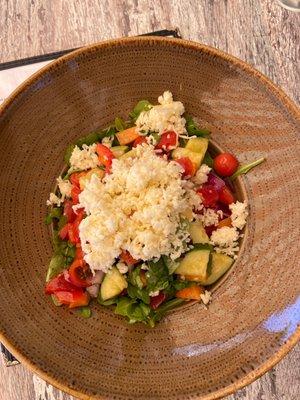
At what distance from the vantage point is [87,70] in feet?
4.94

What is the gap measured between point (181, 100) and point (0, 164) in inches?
22.1

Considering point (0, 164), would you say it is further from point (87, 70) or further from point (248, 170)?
point (248, 170)

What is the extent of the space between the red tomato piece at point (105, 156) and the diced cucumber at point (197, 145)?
22 centimetres

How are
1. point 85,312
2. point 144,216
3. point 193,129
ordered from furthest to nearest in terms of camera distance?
point 193,129 < point 85,312 < point 144,216

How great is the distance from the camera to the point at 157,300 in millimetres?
1447

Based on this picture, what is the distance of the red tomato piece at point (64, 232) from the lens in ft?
4.87

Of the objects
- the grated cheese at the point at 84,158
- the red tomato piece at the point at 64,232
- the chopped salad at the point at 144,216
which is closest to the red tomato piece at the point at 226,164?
the chopped salad at the point at 144,216

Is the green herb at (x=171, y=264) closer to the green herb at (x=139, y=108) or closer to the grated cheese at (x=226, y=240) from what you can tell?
the grated cheese at (x=226, y=240)

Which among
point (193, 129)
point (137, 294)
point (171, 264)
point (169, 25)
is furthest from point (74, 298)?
point (169, 25)

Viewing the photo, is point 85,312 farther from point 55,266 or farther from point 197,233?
point 197,233

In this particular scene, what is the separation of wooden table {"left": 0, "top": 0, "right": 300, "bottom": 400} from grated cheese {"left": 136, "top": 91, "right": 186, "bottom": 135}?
1.41 ft

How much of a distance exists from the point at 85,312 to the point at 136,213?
318mm

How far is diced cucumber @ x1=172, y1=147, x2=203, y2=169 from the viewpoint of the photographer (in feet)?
4.88

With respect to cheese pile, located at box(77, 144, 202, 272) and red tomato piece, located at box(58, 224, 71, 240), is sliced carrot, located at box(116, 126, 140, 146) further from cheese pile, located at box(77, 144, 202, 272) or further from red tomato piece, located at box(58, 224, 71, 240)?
red tomato piece, located at box(58, 224, 71, 240)
